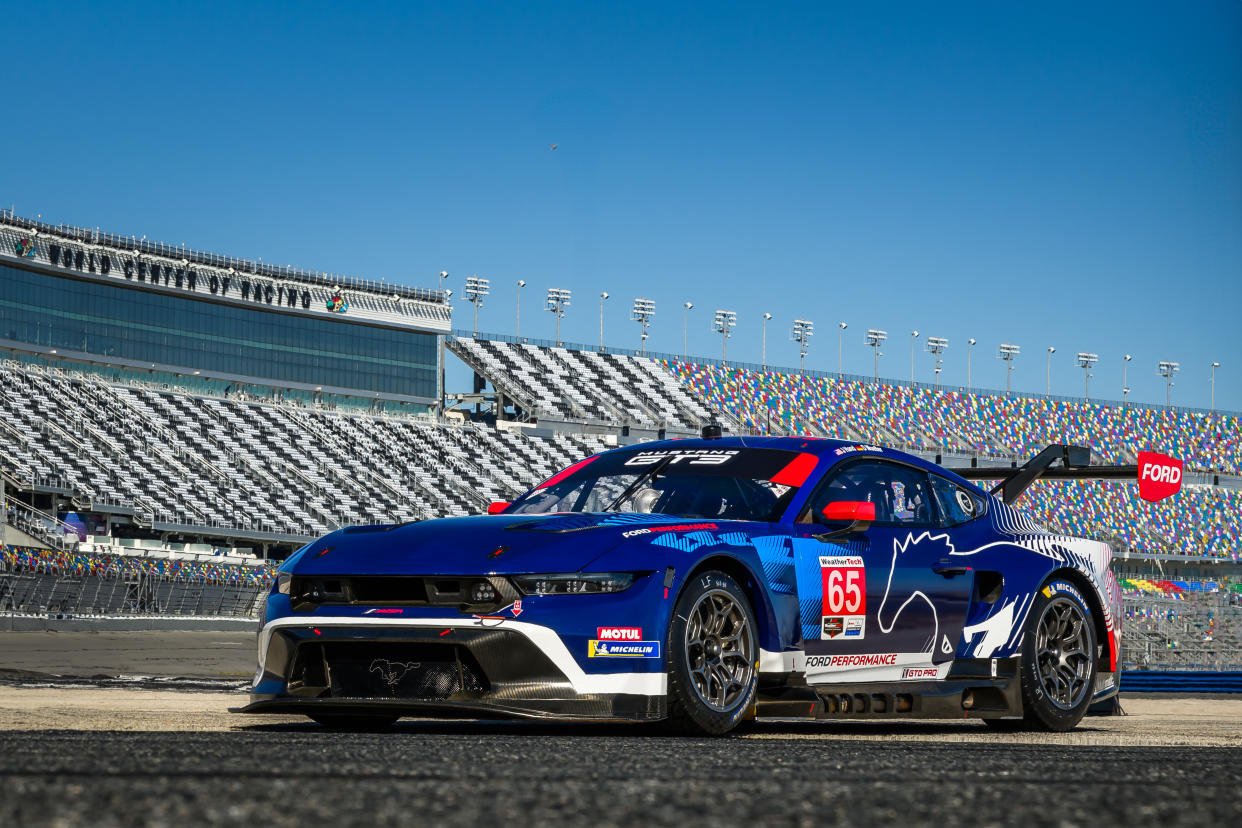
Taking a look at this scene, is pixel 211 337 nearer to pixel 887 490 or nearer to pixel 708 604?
pixel 887 490

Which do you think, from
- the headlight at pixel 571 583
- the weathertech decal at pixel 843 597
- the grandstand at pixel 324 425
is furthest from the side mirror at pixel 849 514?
the grandstand at pixel 324 425

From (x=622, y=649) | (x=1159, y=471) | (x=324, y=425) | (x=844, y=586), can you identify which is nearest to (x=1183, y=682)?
(x=1159, y=471)

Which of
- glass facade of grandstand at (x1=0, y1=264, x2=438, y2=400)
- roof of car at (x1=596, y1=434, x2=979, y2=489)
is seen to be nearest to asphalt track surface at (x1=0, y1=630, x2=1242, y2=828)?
roof of car at (x1=596, y1=434, x2=979, y2=489)

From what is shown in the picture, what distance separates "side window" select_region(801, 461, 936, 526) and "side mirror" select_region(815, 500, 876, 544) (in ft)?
0.84

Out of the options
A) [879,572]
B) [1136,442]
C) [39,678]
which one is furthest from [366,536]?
[1136,442]

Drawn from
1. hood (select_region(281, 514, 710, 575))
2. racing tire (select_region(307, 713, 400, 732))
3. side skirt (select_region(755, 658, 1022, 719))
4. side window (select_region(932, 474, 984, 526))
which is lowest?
racing tire (select_region(307, 713, 400, 732))

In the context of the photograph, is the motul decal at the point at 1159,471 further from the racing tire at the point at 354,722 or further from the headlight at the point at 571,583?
the headlight at the point at 571,583

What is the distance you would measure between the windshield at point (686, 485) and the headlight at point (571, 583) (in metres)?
1.09

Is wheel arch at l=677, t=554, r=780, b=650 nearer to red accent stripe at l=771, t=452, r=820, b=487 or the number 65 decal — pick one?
the number 65 decal

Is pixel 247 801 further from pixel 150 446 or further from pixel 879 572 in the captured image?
pixel 150 446

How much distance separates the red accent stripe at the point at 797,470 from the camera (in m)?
6.92

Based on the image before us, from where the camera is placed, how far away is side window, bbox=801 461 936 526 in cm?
710

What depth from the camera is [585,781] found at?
10.4ft

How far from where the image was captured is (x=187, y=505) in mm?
46969
